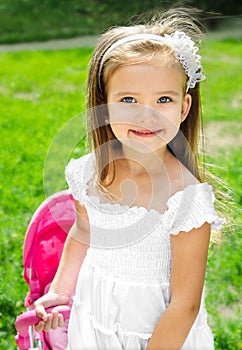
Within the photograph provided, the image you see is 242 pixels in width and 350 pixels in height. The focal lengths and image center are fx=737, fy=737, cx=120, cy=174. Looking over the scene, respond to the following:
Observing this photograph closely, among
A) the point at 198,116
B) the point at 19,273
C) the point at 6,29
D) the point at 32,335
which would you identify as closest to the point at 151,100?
the point at 198,116

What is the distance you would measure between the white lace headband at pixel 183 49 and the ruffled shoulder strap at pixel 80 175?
11.8 inches

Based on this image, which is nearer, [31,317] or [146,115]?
[146,115]

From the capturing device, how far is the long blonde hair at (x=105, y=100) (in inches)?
67.2

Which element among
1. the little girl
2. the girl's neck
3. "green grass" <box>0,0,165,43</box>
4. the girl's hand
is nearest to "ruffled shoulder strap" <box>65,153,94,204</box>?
the little girl

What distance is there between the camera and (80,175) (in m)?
1.95

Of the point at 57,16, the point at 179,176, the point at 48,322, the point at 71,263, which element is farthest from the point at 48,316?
the point at 57,16

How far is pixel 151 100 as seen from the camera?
1.66 m

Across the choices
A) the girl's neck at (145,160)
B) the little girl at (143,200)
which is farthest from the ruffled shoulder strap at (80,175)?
→ the girl's neck at (145,160)

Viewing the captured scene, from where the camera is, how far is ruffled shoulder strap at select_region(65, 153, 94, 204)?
1.92 metres

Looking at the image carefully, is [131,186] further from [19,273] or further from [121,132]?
[19,273]

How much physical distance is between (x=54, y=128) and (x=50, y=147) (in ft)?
9.11

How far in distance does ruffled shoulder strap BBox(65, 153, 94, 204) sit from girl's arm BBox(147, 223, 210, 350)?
33cm

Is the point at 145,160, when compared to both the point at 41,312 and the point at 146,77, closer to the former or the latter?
the point at 146,77

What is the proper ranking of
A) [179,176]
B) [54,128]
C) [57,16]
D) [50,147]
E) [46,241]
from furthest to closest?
[57,16] < [54,128] < [46,241] < [50,147] < [179,176]
